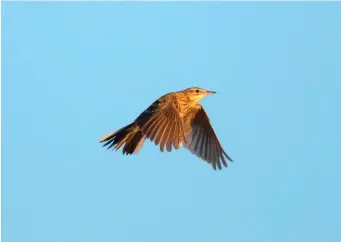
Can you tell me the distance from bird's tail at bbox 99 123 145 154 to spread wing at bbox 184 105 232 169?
8.27 ft

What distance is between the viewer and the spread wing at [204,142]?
16172 millimetres

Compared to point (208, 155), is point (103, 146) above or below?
below

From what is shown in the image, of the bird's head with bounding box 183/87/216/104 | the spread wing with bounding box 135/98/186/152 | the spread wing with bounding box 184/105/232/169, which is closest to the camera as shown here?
the spread wing with bounding box 135/98/186/152

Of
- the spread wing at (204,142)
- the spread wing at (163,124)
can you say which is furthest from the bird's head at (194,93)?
the spread wing at (204,142)

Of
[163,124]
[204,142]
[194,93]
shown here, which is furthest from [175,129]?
[204,142]

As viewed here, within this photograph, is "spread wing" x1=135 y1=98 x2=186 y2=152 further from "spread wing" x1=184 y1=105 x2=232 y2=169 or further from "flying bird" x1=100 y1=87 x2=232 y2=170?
"spread wing" x1=184 y1=105 x2=232 y2=169

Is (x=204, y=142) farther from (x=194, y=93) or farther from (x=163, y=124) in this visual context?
(x=163, y=124)

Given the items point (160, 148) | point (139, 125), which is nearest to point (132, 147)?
point (139, 125)

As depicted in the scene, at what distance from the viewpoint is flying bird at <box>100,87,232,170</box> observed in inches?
514

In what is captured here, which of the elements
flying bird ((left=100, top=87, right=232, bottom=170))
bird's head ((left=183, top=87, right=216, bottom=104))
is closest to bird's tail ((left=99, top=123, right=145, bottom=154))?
flying bird ((left=100, top=87, right=232, bottom=170))

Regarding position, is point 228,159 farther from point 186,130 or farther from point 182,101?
point 182,101

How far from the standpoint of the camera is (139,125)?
13.6 meters

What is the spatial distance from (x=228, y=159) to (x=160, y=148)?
4.25 m

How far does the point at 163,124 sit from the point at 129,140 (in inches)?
35.7
